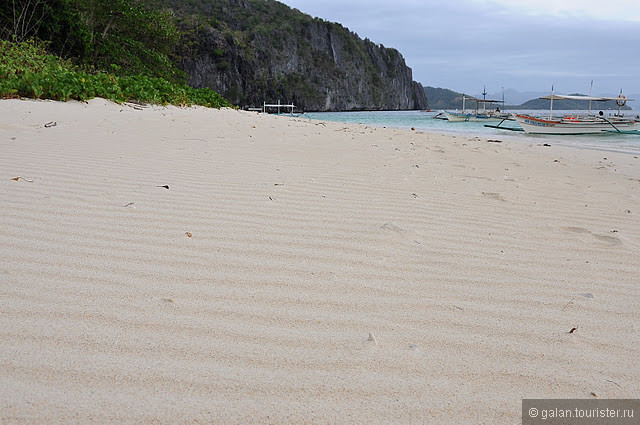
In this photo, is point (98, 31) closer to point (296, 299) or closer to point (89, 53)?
point (89, 53)

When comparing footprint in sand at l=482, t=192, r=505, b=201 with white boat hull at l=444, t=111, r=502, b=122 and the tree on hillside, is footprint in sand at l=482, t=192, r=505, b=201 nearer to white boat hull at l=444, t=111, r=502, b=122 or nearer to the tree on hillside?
the tree on hillside

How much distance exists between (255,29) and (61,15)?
99413 millimetres

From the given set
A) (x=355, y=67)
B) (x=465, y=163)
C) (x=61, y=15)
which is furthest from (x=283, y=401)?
(x=355, y=67)

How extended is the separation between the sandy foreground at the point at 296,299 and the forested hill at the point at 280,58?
78.6m

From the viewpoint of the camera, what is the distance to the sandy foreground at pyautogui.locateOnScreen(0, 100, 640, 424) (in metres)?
1.31

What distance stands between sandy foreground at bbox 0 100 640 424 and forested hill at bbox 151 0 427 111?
78.6 m

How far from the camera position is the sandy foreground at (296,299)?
4.31ft

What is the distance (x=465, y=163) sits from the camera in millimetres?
6605

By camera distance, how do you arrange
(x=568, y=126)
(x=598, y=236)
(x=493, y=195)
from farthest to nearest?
(x=568, y=126) → (x=493, y=195) → (x=598, y=236)

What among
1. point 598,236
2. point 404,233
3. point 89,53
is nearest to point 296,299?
point 404,233

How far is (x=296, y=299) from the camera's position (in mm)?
1902

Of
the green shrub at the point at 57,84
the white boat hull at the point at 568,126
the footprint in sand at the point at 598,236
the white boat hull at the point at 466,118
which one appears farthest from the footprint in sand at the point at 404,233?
the white boat hull at the point at 466,118

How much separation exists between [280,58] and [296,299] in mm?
118797

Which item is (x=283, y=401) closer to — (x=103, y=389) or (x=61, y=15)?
(x=103, y=389)
